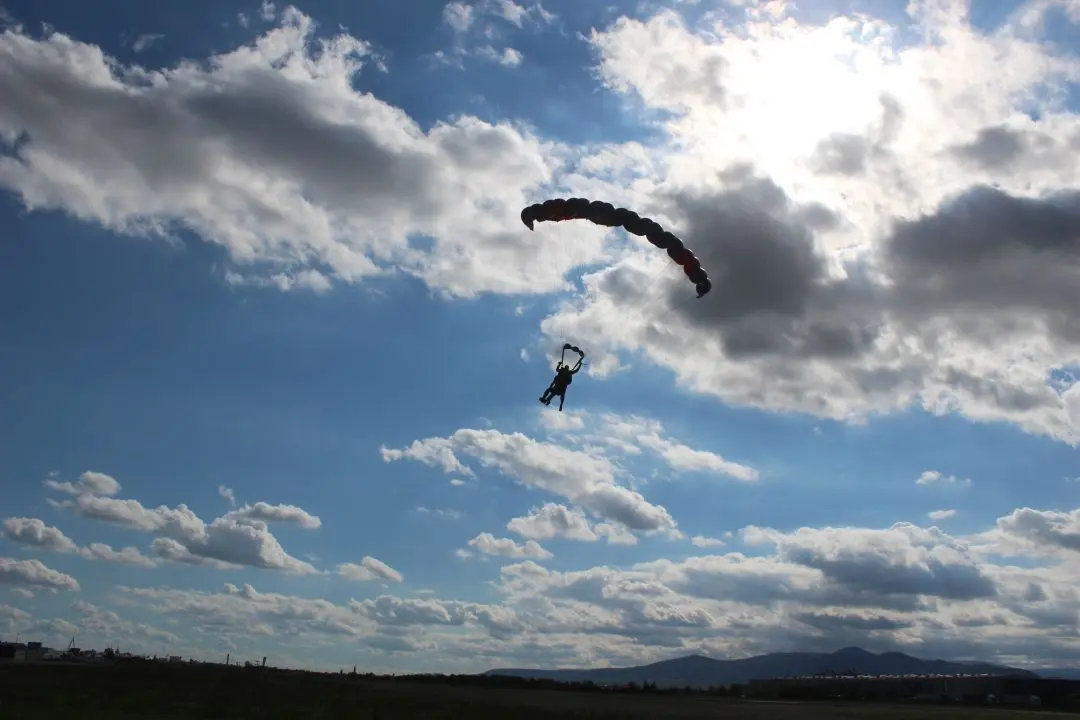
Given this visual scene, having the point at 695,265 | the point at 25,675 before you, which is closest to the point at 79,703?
the point at 25,675

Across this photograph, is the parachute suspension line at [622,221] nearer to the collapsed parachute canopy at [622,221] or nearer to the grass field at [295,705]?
the collapsed parachute canopy at [622,221]

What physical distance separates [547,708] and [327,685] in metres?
22.2

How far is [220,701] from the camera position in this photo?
1667 inches

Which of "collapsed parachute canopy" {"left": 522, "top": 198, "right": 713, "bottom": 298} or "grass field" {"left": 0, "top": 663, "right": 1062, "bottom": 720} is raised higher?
"collapsed parachute canopy" {"left": 522, "top": 198, "right": 713, "bottom": 298}

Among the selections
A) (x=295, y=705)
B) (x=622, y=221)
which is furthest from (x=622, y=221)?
(x=295, y=705)

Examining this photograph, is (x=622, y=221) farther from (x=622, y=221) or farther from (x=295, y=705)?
(x=295, y=705)

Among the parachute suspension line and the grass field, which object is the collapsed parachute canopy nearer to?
the parachute suspension line

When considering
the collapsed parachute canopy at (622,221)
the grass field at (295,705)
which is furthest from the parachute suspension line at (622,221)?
the grass field at (295,705)

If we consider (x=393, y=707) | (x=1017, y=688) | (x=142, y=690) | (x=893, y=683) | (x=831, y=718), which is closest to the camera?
(x=831, y=718)

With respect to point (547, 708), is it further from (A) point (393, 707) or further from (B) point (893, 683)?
(B) point (893, 683)

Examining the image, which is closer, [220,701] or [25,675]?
[220,701]

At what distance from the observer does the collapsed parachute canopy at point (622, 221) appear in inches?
1572

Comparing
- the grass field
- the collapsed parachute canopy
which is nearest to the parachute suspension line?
the collapsed parachute canopy

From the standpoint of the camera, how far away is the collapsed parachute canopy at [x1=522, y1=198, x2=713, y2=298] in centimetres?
3994
